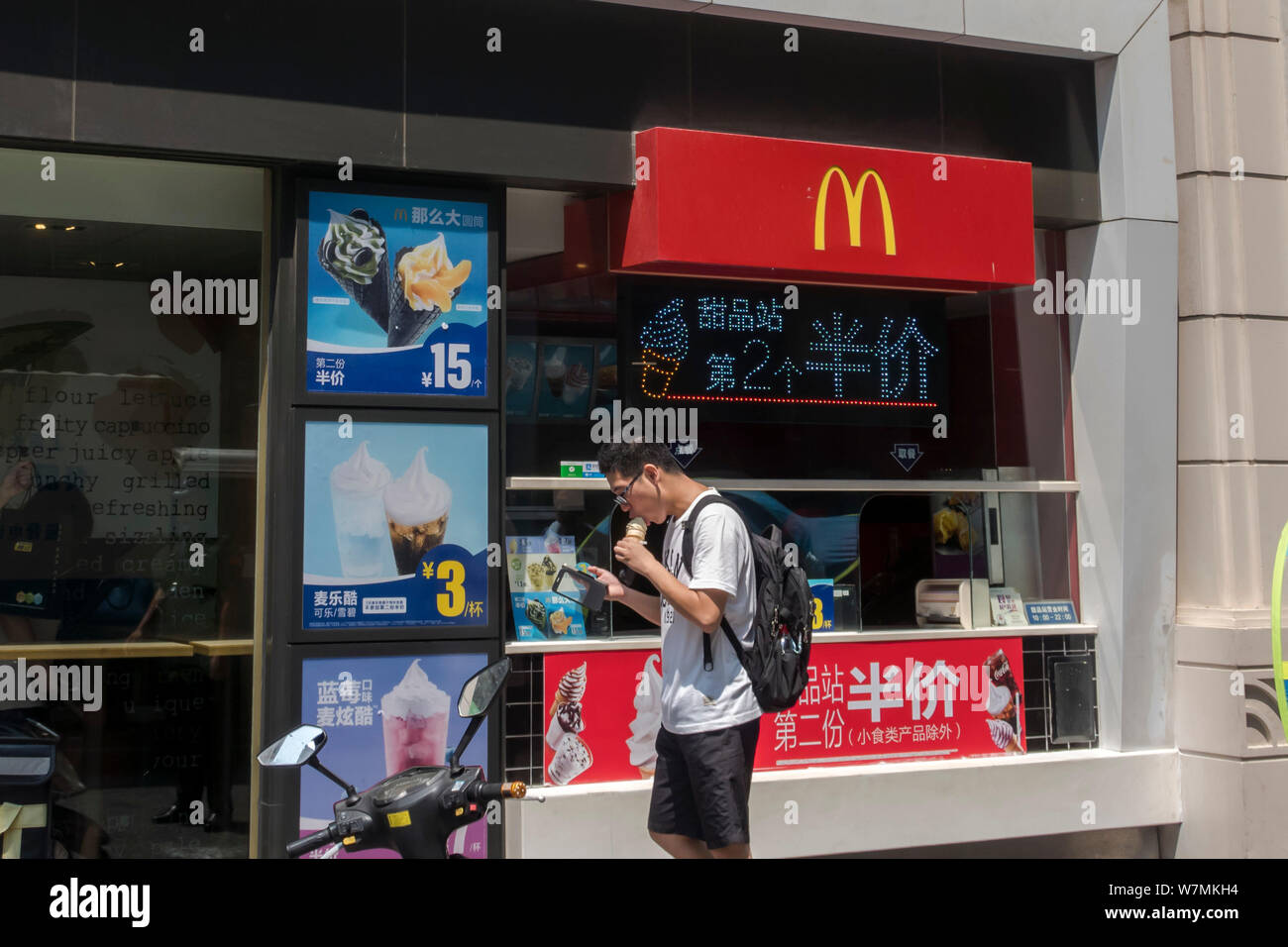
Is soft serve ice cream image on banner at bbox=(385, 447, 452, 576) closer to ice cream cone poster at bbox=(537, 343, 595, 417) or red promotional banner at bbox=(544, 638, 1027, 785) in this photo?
ice cream cone poster at bbox=(537, 343, 595, 417)

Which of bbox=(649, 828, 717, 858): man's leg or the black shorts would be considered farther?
bbox=(649, 828, 717, 858): man's leg

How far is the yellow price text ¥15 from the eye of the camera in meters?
6.23

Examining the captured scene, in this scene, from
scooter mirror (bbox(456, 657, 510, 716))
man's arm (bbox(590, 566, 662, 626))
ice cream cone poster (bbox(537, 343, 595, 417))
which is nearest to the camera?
scooter mirror (bbox(456, 657, 510, 716))

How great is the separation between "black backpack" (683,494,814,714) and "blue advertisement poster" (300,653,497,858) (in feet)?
4.85

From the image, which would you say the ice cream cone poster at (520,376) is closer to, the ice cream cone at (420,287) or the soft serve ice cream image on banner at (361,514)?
the ice cream cone at (420,287)

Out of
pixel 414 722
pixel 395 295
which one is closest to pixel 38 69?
pixel 395 295

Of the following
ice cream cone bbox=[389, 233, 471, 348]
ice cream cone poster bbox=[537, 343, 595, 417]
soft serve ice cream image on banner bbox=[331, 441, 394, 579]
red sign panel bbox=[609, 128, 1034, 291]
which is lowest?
soft serve ice cream image on banner bbox=[331, 441, 394, 579]

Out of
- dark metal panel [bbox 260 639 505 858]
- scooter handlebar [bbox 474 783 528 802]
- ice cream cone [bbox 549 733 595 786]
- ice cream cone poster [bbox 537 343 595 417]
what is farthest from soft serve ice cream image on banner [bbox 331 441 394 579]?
scooter handlebar [bbox 474 783 528 802]

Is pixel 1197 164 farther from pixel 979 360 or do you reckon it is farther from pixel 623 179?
pixel 623 179

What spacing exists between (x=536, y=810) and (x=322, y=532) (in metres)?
1.70

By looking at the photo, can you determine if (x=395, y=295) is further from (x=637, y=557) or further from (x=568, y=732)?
(x=568, y=732)

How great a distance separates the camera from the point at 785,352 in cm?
723

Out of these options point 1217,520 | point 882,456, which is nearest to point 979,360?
point 882,456

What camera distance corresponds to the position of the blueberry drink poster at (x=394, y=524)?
19.9ft
